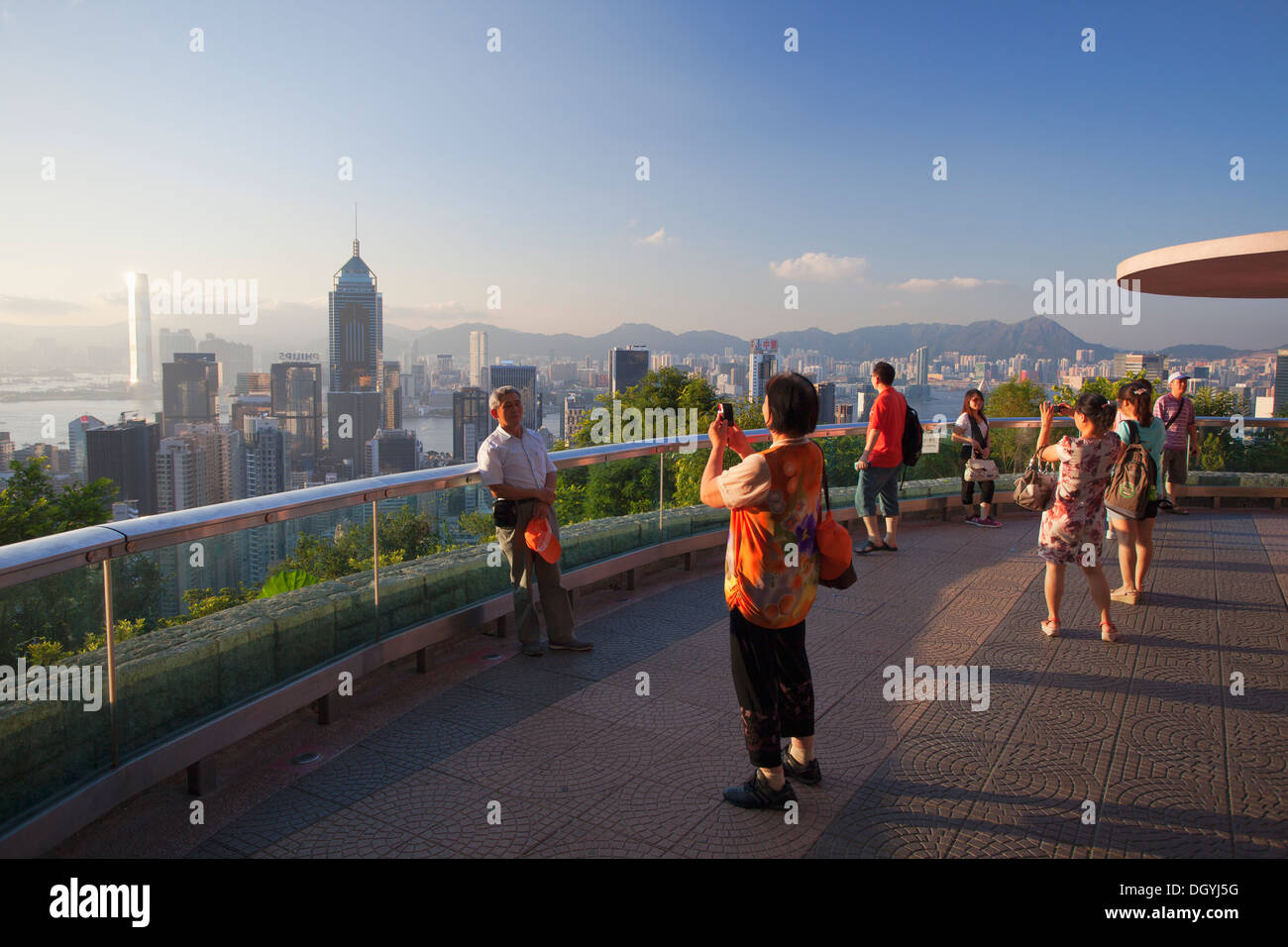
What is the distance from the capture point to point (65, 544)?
2.94 meters

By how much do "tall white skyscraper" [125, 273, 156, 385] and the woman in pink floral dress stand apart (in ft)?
509

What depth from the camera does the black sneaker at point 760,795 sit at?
338cm

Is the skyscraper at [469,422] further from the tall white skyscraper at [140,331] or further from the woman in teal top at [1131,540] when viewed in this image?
the woman in teal top at [1131,540]

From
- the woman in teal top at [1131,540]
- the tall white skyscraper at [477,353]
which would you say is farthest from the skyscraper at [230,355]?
the woman in teal top at [1131,540]

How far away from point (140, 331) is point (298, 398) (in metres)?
49.4

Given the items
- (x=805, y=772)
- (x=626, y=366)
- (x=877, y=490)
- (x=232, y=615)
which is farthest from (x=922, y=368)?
(x=232, y=615)

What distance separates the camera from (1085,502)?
5469mm

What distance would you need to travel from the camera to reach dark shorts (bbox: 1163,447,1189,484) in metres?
10.9

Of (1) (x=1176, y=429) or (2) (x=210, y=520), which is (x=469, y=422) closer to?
(1) (x=1176, y=429)

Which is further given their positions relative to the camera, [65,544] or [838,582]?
[838,582]
